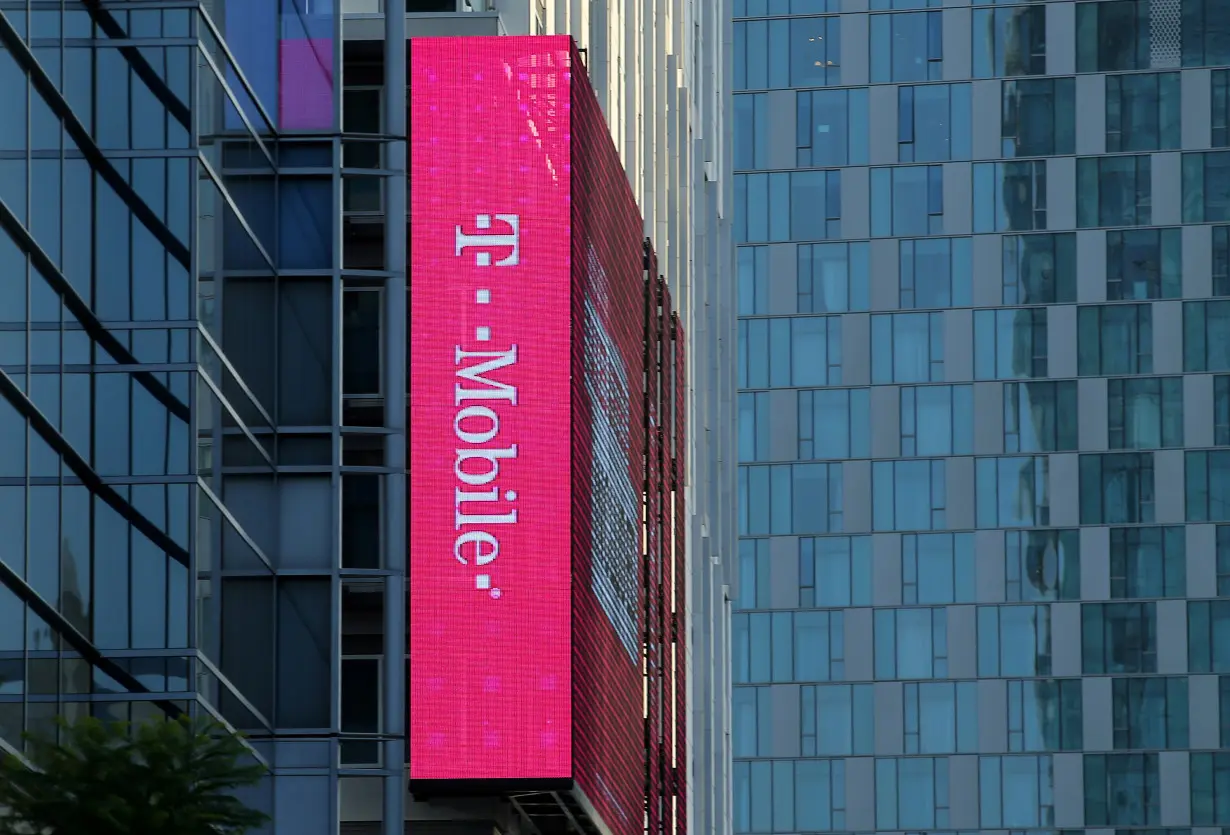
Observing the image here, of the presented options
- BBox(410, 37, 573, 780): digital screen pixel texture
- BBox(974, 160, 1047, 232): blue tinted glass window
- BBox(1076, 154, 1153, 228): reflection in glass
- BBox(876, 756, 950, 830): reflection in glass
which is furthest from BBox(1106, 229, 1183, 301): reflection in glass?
BBox(410, 37, 573, 780): digital screen pixel texture

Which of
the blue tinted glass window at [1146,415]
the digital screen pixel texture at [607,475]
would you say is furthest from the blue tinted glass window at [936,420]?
the digital screen pixel texture at [607,475]

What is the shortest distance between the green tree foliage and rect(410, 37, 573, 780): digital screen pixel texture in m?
18.2

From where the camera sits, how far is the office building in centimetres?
2277

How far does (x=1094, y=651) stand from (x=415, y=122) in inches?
3115

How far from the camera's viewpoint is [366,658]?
3753cm

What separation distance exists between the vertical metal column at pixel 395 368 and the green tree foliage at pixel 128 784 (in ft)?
39.2

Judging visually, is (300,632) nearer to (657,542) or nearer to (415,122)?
(415,122)

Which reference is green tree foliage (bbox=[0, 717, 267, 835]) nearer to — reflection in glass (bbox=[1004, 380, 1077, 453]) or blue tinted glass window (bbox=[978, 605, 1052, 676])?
blue tinted glass window (bbox=[978, 605, 1052, 676])

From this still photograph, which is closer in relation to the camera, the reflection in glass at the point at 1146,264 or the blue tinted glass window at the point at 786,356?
the reflection in glass at the point at 1146,264

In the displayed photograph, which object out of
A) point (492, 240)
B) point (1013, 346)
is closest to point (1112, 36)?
point (1013, 346)

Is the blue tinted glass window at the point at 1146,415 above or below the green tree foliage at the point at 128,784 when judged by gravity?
above

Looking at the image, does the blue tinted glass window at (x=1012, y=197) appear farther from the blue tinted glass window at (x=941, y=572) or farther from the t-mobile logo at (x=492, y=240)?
the t-mobile logo at (x=492, y=240)

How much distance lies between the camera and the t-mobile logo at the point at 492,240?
1486 inches

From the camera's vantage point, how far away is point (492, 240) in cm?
3791
